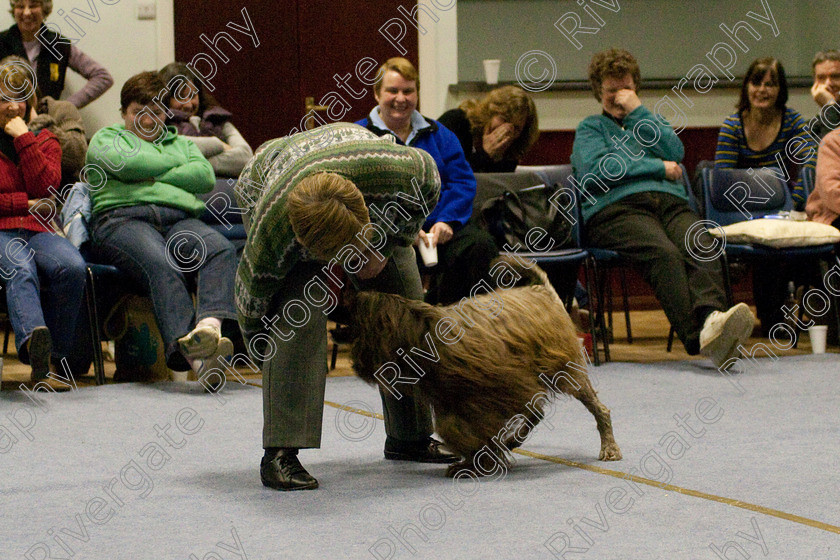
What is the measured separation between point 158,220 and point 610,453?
8.24 feet

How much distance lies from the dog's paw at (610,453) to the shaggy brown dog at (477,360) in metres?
0.14

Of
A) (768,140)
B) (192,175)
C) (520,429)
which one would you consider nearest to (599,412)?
(520,429)

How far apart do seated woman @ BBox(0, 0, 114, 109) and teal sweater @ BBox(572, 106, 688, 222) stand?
9.64 feet

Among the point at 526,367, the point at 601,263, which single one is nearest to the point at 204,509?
the point at 526,367

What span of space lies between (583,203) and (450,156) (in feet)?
2.56

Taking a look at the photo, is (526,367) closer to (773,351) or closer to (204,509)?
(204,509)

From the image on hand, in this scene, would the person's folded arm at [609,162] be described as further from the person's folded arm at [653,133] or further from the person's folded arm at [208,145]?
the person's folded arm at [208,145]

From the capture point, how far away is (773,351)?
16.6 ft

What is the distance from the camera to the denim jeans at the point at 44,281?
3.99 m

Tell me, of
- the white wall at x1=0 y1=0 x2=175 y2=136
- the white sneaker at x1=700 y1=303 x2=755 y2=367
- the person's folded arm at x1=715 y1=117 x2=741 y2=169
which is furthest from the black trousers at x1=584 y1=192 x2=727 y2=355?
the white wall at x1=0 y1=0 x2=175 y2=136

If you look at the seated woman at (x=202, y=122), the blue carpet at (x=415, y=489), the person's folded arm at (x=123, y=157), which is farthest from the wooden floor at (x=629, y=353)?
the seated woman at (x=202, y=122)

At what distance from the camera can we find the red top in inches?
168

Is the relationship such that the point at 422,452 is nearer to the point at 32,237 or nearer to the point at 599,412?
the point at 599,412

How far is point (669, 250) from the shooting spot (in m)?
4.58
